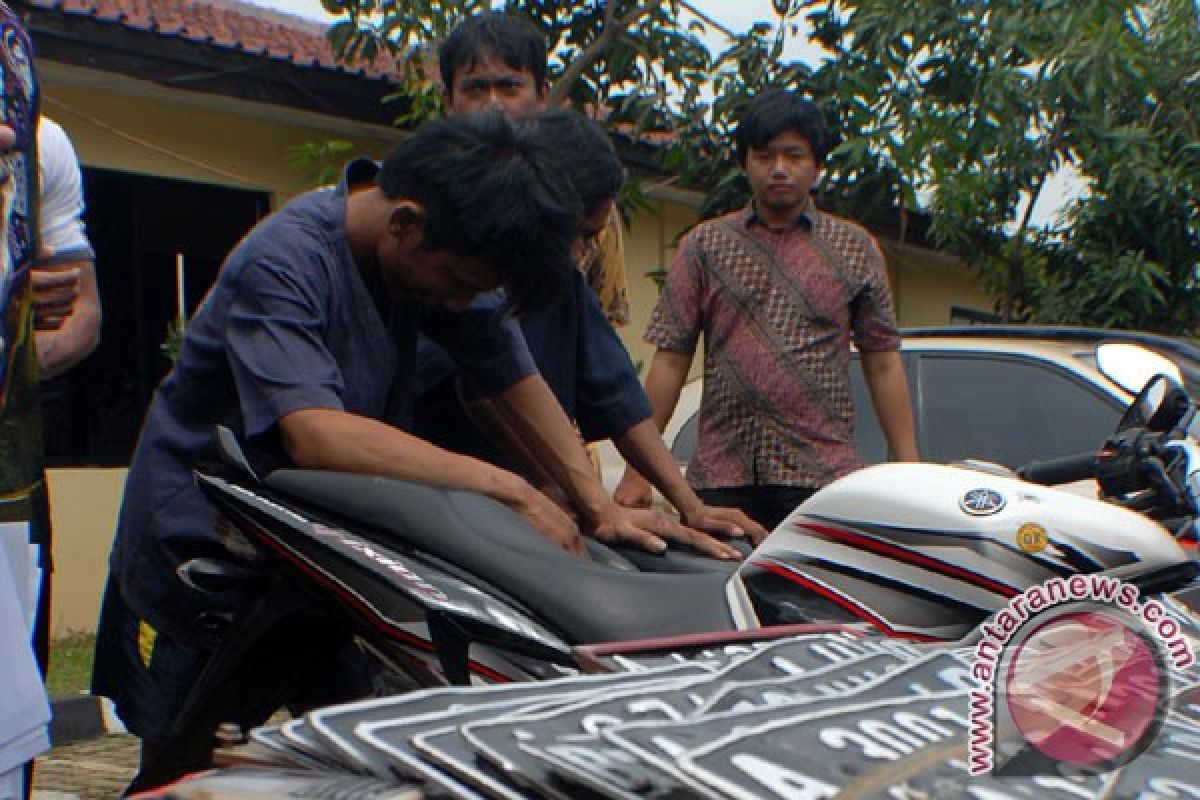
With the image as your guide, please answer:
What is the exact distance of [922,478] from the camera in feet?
7.46

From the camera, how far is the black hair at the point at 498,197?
2.21 metres

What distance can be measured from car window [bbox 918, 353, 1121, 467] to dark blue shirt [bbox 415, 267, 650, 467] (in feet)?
7.24

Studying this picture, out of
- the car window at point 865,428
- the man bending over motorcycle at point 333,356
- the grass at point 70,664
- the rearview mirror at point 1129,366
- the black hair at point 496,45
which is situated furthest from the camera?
the grass at point 70,664

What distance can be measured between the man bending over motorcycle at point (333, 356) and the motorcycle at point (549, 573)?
0.08 meters

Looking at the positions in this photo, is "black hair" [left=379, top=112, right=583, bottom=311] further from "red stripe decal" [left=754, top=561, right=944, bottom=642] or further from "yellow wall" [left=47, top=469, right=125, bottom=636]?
"yellow wall" [left=47, top=469, right=125, bottom=636]

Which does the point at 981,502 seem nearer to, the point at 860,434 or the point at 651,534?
the point at 651,534

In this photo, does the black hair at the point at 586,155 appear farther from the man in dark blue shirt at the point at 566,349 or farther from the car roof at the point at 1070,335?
the car roof at the point at 1070,335

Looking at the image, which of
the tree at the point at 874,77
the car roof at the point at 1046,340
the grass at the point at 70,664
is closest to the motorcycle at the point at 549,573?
the car roof at the point at 1046,340

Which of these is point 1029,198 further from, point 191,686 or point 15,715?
point 15,715

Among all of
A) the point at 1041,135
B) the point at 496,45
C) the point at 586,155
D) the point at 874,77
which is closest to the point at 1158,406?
the point at 586,155

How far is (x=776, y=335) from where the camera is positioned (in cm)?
370

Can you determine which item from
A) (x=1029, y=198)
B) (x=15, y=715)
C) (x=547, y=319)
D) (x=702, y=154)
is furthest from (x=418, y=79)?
(x=15, y=715)

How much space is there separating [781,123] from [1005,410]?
Result: 1.69 m

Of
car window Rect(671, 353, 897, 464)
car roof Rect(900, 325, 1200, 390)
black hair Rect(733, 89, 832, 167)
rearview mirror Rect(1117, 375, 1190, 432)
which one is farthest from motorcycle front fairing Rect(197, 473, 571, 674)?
car roof Rect(900, 325, 1200, 390)
